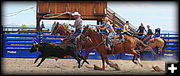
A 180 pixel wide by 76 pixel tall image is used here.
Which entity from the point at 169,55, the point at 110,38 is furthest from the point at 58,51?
the point at 169,55

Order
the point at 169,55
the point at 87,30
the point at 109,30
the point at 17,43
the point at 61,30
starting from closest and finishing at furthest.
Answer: the point at 109,30 < the point at 87,30 < the point at 61,30 < the point at 17,43 < the point at 169,55

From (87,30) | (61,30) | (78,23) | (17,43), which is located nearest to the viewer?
(87,30)

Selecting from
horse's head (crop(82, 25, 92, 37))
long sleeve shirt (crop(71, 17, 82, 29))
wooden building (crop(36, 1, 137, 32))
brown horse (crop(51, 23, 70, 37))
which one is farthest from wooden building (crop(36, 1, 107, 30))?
horse's head (crop(82, 25, 92, 37))

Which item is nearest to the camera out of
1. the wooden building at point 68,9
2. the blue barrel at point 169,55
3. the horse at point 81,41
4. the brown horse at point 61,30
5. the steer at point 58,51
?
the steer at point 58,51

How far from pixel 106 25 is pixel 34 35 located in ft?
20.6

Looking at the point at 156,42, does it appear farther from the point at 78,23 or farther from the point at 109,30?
the point at 78,23

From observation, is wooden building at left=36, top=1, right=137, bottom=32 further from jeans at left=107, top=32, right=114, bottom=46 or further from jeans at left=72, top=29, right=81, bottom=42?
jeans at left=107, top=32, right=114, bottom=46

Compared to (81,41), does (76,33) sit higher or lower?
higher

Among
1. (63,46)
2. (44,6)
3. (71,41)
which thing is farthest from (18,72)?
(44,6)

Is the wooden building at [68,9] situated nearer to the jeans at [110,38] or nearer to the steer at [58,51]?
the steer at [58,51]

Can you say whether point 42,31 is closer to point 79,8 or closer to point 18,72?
point 79,8

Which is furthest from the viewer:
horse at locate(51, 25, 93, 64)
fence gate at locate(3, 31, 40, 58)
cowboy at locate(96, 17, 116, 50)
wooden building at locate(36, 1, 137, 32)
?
wooden building at locate(36, 1, 137, 32)

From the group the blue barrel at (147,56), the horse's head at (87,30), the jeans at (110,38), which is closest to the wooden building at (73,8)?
the blue barrel at (147,56)

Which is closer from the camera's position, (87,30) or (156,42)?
(87,30)
